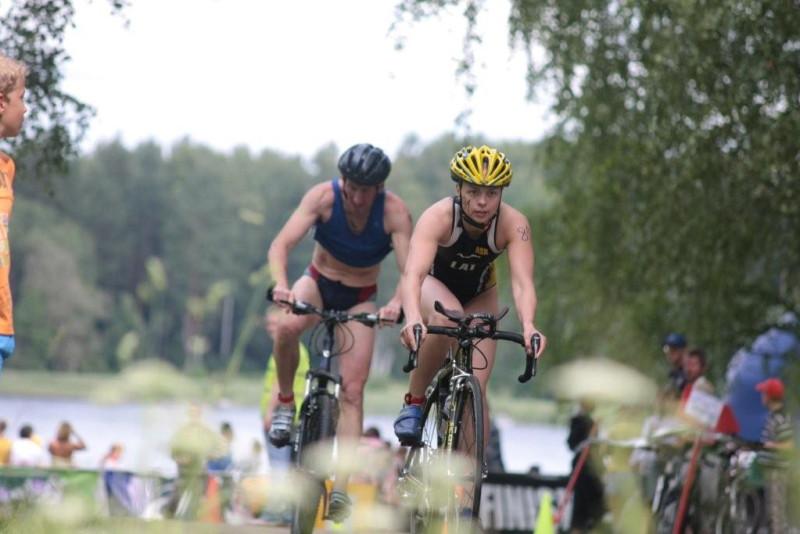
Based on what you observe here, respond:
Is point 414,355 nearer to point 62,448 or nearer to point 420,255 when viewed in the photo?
point 420,255

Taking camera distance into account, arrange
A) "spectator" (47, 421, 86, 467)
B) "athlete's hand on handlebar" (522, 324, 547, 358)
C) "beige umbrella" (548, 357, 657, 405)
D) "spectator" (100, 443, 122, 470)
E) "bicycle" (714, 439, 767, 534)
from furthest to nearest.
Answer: "spectator" (47, 421, 86, 467)
"bicycle" (714, 439, 767, 534)
"athlete's hand on handlebar" (522, 324, 547, 358)
"spectator" (100, 443, 122, 470)
"beige umbrella" (548, 357, 657, 405)

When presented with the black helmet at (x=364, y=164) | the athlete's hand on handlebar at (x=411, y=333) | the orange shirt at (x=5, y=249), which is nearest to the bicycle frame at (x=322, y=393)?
the black helmet at (x=364, y=164)

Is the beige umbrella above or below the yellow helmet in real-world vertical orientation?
below

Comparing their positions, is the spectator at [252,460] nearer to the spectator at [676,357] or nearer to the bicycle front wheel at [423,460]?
the bicycle front wheel at [423,460]

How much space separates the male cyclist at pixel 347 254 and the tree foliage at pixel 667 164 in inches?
151

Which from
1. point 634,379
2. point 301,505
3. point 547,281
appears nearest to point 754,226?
point 547,281

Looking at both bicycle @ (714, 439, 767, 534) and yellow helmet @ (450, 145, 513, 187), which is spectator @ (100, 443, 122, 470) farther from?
bicycle @ (714, 439, 767, 534)

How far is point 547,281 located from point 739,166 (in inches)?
322

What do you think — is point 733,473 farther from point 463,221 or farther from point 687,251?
point 463,221

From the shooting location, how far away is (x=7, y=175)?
18.0 ft

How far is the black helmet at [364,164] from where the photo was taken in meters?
8.63

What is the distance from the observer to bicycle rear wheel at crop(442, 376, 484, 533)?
6.39 m

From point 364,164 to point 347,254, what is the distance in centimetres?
74

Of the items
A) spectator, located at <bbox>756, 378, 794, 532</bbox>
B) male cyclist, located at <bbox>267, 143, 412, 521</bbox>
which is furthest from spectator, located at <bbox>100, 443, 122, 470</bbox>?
spectator, located at <bbox>756, 378, 794, 532</bbox>
